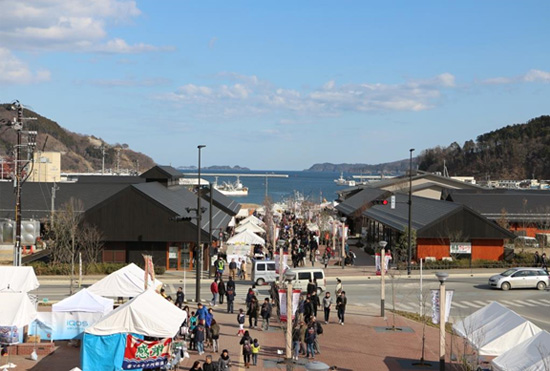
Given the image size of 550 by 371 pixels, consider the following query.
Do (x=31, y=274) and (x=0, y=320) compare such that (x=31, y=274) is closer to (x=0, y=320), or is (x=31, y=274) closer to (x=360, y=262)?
(x=0, y=320)

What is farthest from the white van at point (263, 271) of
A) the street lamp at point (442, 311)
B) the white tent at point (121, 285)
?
the street lamp at point (442, 311)

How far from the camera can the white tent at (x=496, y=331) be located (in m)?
19.2

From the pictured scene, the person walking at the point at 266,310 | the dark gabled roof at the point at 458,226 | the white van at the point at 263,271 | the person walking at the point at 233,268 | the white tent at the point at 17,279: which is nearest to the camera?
the white tent at the point at 17,279

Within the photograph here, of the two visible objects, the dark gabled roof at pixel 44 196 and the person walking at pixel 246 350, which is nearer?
the person walking at pixel 246 350

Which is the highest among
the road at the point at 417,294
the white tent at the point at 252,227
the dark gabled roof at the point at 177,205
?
the dark gabled roof at the point at 177,205

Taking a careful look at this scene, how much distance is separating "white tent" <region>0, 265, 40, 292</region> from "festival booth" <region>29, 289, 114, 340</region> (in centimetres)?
303

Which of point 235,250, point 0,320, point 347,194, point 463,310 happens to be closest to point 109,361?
point 0,320

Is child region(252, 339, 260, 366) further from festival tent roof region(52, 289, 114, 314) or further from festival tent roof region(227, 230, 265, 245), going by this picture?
festival tent roof region(227, 230, 265, 245)

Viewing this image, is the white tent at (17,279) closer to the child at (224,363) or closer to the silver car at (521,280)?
the child at (224,363)

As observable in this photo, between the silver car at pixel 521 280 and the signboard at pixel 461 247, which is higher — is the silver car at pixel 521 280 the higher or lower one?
the lower one

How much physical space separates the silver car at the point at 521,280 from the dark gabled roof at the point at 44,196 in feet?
105

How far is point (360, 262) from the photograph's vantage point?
170ft

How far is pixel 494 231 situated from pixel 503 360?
32530 mm

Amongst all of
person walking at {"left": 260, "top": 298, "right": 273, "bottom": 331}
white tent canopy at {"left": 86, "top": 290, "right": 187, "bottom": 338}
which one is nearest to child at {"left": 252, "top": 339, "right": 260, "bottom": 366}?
white tent canopy at {"left": 86, "top": 290, "right": 187, "bottom": 338}
